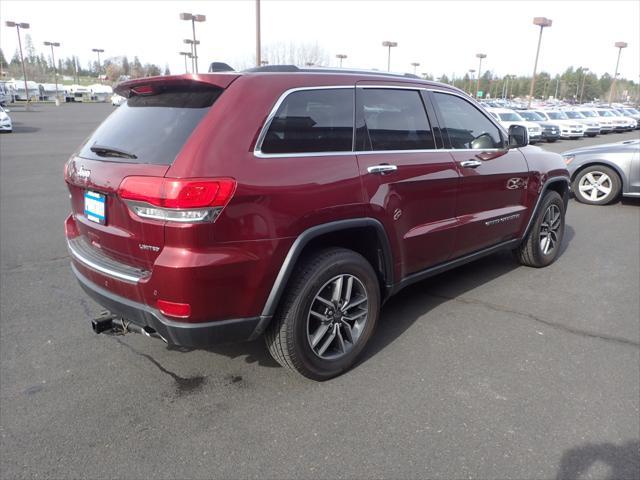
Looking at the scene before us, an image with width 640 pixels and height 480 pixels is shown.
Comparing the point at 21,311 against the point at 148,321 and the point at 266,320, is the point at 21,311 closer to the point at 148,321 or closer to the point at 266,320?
the point at 148,321

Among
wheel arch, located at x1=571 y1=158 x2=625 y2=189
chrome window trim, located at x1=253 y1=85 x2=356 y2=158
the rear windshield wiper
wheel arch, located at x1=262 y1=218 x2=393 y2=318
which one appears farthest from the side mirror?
wheel arch, located at x1=571 y1=158 x2=625 y2=189

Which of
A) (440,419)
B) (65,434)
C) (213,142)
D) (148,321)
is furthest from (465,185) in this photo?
(65,434)

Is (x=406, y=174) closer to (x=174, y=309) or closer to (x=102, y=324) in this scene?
(x=174, y=309)

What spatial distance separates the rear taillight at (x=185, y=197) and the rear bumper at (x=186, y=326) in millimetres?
544

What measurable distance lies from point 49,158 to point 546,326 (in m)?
13.9

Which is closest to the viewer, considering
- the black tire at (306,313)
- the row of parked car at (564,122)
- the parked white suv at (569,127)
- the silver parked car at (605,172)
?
the black tire at (306,313)

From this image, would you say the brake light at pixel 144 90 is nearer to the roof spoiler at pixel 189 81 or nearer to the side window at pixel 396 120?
the roof spoiler at pixel 189 81

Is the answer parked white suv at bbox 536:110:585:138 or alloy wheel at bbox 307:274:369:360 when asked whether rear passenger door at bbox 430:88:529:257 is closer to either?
alloy wheel at bbox 307:274:369:360

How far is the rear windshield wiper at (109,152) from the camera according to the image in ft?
8.94

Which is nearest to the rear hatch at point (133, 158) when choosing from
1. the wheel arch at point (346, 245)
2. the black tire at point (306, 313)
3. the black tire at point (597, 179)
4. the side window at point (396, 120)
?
the wheel arch at point (346, 245)

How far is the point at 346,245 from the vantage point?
10.7ft

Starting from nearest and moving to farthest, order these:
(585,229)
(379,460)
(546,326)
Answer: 1. (379,460)
2. (546,326)
3. (585,229)

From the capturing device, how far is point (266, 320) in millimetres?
2732

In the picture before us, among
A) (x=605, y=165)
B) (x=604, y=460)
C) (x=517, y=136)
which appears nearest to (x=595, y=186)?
(x=605, y=165)
